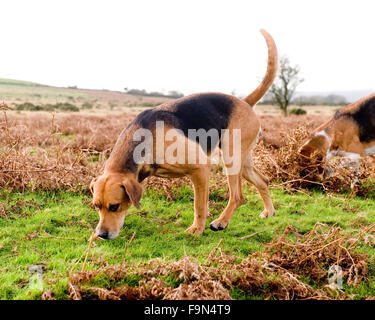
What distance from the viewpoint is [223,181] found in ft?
23.1

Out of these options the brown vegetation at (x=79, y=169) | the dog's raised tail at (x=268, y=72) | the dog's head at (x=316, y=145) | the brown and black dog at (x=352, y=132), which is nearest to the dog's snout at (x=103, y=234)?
the brown vegetation at (x=79, y=169)

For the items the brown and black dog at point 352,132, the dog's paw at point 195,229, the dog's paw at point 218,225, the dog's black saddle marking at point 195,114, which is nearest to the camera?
the dog's black saddle marking at point 195,114

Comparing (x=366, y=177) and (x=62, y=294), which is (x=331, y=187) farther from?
(x=62, y=294)

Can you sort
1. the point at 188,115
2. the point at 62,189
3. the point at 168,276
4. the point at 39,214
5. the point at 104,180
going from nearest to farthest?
the point at 168,276 → the point at 104,180 → the point at 188,115 → the point at 39,214 → the point at 62,189

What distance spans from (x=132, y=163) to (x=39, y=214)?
2293 millimetres

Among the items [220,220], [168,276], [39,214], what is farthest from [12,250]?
[220,220]

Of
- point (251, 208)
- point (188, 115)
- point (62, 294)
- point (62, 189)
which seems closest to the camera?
point (62, 294)

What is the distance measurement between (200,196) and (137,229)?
112 cm

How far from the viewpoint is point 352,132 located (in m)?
8.29

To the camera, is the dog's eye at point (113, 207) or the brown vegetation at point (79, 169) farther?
the brown vegetation at point (79, 169)

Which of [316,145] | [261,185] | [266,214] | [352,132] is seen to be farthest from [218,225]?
[352,132]

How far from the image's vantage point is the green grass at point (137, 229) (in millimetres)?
3834

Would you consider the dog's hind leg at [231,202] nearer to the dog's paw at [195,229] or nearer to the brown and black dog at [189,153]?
the brown and black dog at [189,153]

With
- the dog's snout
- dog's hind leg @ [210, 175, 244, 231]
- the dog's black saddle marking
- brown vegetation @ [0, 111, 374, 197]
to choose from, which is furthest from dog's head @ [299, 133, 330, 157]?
the dog's snout
